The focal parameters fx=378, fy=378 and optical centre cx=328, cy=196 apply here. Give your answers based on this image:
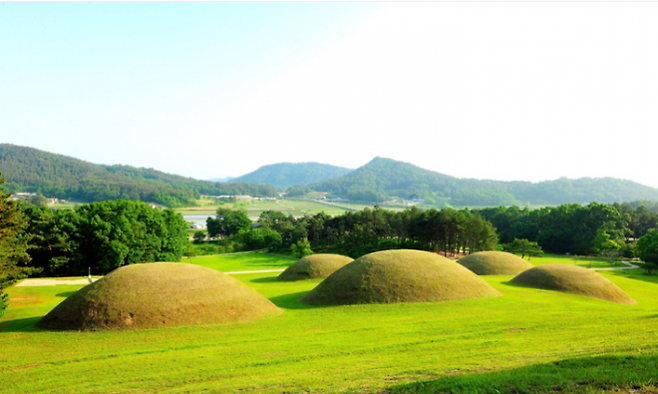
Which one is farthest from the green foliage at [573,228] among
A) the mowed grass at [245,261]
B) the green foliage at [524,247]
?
the mowed grass at [245,261]

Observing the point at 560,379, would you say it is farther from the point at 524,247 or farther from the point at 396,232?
the point at 396,232

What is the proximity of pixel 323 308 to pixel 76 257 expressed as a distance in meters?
46.8

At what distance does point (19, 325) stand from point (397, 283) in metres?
28.4

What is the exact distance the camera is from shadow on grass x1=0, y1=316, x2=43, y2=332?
2477 cm

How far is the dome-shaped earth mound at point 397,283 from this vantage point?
32.8 metres

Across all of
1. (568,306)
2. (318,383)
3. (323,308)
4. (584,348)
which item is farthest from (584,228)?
(318,383)

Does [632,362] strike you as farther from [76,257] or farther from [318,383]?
Result: [76,257]

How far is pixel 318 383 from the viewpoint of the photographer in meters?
12.1

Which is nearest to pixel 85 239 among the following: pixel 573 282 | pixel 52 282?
pixel 52 282

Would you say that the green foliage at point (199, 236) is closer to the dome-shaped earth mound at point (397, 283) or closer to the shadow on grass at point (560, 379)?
the dome-shaped earth mound at point (397, 283)

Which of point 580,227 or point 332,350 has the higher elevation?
point 580,227

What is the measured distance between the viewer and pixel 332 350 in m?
18.1

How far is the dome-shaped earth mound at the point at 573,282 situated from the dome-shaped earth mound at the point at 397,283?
404 inches

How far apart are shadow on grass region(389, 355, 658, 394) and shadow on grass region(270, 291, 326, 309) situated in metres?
22.7
